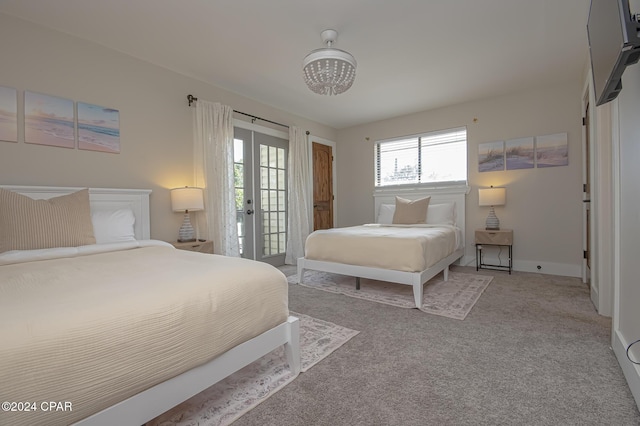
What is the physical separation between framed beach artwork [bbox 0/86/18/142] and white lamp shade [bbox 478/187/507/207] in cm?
496

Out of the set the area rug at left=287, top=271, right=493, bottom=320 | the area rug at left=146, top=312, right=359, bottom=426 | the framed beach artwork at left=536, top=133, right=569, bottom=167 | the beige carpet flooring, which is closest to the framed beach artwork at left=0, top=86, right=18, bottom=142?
the area rug at left=146, top=312, right=359, bottom=426

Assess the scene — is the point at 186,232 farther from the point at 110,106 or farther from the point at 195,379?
the point at 195,379

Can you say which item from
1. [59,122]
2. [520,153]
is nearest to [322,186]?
[520,153]

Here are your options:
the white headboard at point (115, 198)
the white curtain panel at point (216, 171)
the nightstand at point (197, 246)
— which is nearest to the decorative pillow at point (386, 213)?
the white curtain panel at point (216, 171)

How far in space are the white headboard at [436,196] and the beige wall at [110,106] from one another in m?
2.97

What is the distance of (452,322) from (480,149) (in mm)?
2977

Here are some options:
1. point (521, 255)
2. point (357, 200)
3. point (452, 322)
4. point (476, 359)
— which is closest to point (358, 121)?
point (357, 200)

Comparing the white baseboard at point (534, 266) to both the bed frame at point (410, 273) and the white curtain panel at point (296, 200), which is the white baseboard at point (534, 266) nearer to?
the bed frame at point (410, 273)

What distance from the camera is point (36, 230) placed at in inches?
73.7

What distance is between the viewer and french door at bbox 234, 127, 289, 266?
159 inches

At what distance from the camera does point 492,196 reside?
154 inches

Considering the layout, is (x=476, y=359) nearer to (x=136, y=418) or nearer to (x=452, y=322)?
(x=452, y=322)

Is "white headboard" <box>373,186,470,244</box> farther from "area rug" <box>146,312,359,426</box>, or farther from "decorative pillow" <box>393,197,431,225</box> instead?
"area rug" <box>146,312,359,426</box>

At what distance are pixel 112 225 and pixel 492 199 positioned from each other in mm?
4352
